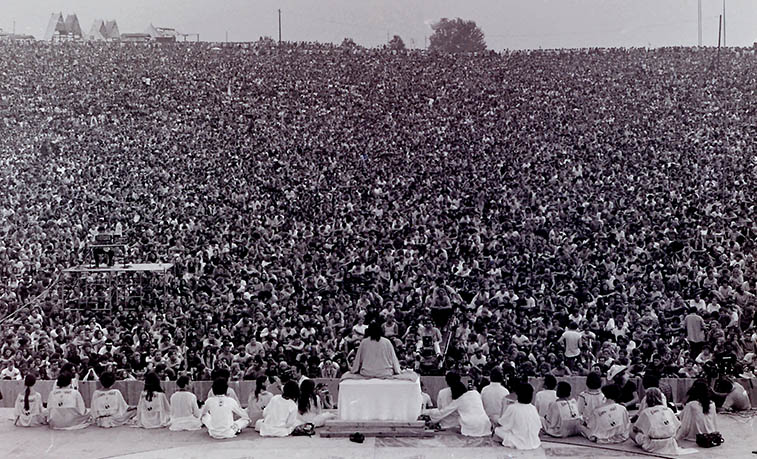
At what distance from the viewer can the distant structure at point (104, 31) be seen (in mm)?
41281

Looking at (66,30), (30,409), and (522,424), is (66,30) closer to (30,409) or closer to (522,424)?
(30,409)

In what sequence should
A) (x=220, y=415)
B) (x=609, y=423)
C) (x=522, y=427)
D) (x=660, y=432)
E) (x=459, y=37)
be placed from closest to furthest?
(x=660, y=432)
(x=522, y=427)
(x=609, y=423)
(x=220, y=415)
(x=459, y=37)

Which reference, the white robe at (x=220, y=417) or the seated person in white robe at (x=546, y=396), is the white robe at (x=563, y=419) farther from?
the white robe at (x=220, y=417)

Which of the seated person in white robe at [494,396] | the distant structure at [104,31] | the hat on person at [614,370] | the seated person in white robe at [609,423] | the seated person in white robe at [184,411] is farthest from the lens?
the distant structure at [104,31]

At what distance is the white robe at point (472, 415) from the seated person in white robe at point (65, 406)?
4.21 metres

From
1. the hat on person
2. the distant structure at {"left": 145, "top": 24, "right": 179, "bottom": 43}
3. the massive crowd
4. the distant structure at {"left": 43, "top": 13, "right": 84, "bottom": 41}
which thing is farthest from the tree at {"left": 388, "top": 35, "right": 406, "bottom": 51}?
the hat on person

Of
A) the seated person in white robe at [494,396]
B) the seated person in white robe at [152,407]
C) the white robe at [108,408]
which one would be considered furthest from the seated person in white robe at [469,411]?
the white robe at [108,408]

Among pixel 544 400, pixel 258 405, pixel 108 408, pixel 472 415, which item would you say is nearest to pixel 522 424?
pixel 472 415

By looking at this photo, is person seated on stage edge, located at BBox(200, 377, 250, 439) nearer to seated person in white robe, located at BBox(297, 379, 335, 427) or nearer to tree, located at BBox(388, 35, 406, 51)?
seated person in white robe, located at BBox(297, 379, 335, 427)

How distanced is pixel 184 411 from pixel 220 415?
0.61 metres

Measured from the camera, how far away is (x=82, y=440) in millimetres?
9430

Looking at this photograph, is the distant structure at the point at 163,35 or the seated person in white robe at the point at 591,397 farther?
the distant structure at the point at 163,35

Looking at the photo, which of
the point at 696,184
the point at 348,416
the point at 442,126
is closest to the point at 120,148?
the point at 442,126

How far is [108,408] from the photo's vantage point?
990cm
